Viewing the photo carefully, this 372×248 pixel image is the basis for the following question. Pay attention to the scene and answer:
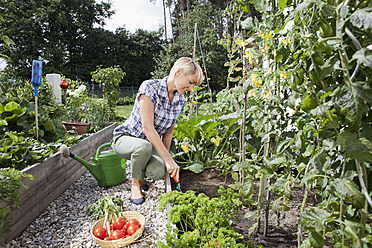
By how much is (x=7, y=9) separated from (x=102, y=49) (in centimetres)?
616

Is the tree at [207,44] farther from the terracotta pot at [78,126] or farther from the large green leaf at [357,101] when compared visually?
the large green leaf at [357,101]

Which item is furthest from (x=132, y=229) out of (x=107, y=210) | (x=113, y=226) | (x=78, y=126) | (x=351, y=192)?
Result: (x=78, y=126)

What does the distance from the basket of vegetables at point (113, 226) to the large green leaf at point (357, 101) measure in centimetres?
137

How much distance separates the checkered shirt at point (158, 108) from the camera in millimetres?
1979

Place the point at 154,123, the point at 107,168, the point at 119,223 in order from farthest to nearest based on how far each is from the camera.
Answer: the point at 107,168 < the point at 154,123 < the point at 119,223

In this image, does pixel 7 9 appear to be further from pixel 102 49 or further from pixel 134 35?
pixel 134 35

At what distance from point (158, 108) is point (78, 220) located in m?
1.11

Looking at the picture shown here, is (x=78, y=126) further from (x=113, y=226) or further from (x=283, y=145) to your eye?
(x=283, y=145)

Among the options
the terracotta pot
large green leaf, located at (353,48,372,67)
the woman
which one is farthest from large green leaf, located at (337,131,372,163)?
the terracotta pot

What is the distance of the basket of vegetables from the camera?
57.4 inches

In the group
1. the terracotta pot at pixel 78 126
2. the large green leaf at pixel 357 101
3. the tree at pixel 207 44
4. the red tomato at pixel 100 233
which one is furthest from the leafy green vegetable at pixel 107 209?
the tree at pixel 207 44

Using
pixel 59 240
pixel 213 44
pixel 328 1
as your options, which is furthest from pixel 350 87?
pixel 213 44

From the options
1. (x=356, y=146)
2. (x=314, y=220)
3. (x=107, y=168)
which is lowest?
(x=107, y=168)

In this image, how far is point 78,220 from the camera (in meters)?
1.85
